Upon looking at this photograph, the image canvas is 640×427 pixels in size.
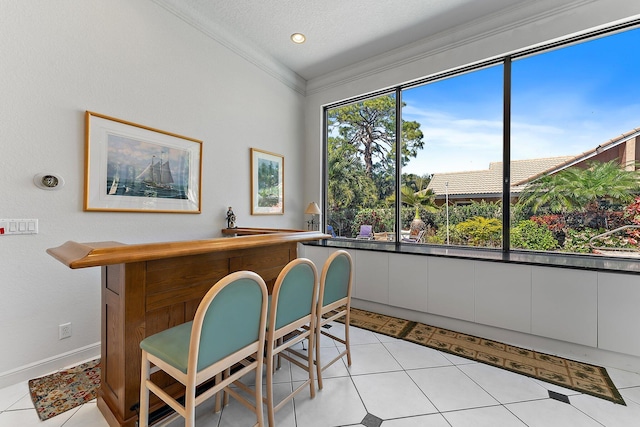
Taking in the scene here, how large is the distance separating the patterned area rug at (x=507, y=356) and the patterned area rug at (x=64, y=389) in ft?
7.29

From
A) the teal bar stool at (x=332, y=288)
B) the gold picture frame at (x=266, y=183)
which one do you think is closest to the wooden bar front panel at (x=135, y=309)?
the teal bar stool at (x=332, y=288)

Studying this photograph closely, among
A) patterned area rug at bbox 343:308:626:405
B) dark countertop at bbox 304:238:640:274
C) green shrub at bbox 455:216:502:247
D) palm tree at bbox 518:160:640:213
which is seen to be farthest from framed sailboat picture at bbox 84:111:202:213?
palm tree at bbox 518:160:640:213

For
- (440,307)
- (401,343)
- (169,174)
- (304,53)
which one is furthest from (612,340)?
(304,53)

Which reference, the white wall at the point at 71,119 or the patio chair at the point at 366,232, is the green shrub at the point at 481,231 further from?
the white wall at the point at 71,119

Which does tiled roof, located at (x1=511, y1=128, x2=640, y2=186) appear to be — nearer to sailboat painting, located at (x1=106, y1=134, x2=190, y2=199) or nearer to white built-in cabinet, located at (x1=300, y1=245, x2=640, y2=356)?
white built-in cabinet, located at (x1=300, y1=245, x2=640, y2=356)

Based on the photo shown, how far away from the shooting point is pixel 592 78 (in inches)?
104

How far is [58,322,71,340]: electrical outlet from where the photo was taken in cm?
209

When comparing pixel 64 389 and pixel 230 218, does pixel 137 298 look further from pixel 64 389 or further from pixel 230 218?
pixel 230 218

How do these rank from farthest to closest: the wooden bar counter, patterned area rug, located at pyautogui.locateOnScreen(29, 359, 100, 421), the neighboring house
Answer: the neighboring house < patterned area rug, located at pyautogui.locateOnScreen(29, 359, 100, 421) < the wooden bar counter

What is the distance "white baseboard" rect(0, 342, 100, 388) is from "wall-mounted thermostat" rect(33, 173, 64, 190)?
127 centimetres

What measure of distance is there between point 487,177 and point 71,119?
396 cm

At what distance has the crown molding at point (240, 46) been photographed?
9.16 feet

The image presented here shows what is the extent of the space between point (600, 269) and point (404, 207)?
6.42 feet

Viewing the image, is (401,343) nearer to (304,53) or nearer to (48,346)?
(48,346)
